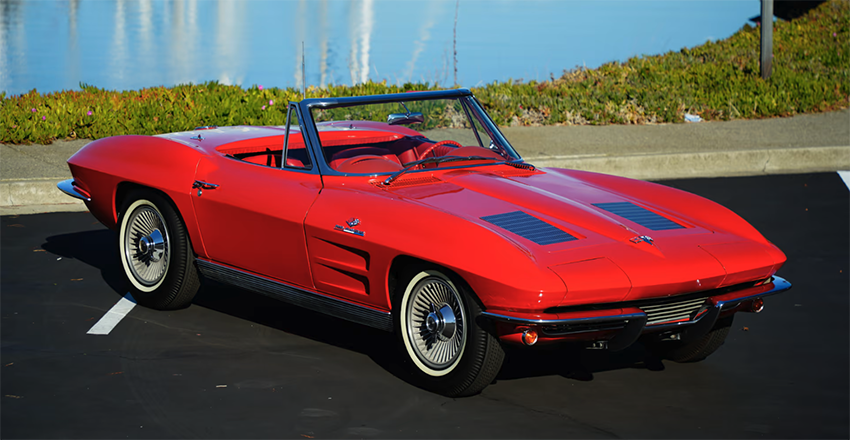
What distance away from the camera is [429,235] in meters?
4.87

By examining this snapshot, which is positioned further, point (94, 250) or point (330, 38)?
point (330, 38)

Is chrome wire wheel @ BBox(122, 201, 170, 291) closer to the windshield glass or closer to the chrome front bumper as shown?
the windshield glass

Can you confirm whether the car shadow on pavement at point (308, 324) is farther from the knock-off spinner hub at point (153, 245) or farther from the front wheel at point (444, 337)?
the knock-off spinner hub at point (153, 245)

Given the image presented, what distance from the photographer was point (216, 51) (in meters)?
28.1

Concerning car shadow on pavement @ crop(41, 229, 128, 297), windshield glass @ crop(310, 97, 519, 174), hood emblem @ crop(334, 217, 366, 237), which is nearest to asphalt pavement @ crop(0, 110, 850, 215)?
car shadow on pavement @ crop(41, 229, 128, 297)

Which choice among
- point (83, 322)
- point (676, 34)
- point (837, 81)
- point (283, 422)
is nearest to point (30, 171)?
point (83, 322)

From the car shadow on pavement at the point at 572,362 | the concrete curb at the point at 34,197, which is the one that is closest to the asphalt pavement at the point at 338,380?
the car shadow on pavement at the point at 572,362

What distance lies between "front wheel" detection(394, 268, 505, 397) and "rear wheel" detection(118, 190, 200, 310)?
1834mm

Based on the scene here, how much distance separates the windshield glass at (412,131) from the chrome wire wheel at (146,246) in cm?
126

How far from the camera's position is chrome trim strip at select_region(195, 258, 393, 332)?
5.24 metres

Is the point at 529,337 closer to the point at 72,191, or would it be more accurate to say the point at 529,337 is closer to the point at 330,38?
the point at 72,191

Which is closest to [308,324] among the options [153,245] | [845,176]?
[153,245]

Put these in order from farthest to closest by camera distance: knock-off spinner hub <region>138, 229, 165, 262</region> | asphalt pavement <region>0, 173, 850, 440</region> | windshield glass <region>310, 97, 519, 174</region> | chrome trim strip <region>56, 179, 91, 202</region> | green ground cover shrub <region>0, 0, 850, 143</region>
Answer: green ground cover shrub <region>0, 0, 850, 143</region> < chrome trim strip <region>56, 179, 91, 202</region> < knock-off spinner hub <region>138, 229, 165, 262</region> < windshield glass <region>310, 97, 519, 174</region> < asphalt pavement <region>0, 173, 850, 440</region>

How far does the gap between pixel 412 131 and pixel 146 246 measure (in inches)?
71.2
